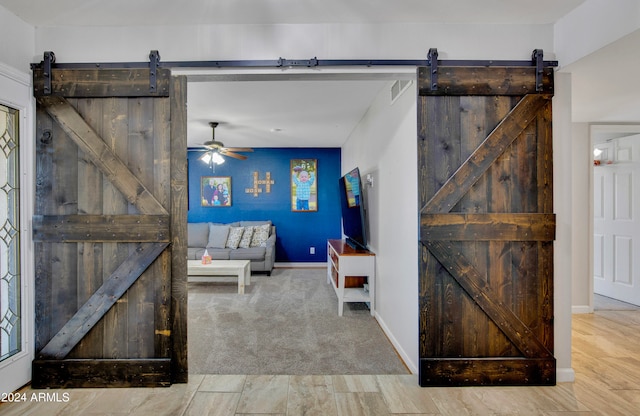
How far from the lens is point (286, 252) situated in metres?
6.81

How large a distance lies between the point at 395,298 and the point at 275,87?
7.77 ft

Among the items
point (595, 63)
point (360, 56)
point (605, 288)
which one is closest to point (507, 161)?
point (595, 63)

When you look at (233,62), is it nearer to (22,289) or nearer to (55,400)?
(22,289)

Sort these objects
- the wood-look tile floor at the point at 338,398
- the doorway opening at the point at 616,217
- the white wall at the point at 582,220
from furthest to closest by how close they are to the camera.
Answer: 1. the doorway opening at the point at 616,217
2. the white wall at the point at 582,220
3. the wood-look tile floor at the point at 338,398

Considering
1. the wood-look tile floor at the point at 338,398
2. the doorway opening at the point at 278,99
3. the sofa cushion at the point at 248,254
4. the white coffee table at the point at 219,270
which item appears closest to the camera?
the wood-look tile floor at the point at 338,398

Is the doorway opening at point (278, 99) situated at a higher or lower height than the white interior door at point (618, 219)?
higher

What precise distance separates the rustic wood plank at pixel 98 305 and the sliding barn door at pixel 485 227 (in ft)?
5.88

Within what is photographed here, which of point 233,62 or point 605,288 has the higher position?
point 233,62

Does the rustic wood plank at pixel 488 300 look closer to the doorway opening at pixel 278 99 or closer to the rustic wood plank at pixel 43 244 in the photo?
the doorway opening at pixel 278 99

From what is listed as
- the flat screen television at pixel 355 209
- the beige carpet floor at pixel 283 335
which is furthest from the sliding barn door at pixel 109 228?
the flat screen television at pixel 355 209

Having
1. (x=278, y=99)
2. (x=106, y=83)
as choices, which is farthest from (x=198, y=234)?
(x=106, y=83)

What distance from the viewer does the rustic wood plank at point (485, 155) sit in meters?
2.07

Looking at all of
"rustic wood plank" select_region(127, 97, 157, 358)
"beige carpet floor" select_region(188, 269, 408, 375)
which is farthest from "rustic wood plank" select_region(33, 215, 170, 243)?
"beige carpet floor" select_region(188, 269, 408, 375)

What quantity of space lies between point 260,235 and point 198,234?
3.97 ft
